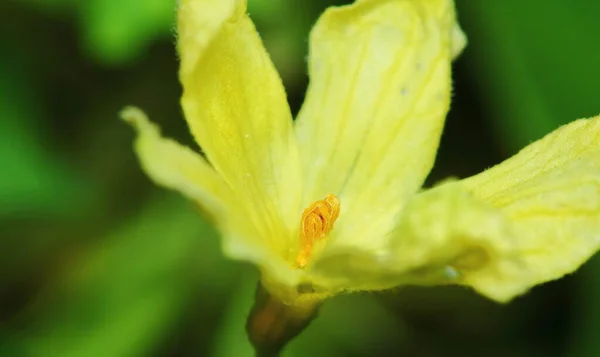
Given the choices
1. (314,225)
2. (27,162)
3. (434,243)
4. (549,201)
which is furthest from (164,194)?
(434,243)

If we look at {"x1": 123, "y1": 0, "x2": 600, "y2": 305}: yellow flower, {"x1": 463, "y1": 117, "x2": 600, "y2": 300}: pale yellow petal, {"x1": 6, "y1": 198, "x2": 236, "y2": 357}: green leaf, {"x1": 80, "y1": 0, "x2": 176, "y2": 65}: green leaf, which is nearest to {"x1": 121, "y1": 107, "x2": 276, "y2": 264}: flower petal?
{"x1": 123, "y1": 0, "x2": 600, "y2": 305}: yellow flower

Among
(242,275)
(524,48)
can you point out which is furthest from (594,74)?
(242,275)

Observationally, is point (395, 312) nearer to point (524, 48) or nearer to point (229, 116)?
point (524, 48)

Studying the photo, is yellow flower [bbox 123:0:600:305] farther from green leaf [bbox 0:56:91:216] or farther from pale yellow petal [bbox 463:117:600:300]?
green leaf [bbox 0:56:91:216]

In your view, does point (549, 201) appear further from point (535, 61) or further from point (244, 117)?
point (535, 61)

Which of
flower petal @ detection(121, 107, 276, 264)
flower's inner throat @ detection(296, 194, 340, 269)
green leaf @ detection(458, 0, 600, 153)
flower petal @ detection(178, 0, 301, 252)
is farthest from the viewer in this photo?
green leaf @ detection(458, 0, 600, 153)

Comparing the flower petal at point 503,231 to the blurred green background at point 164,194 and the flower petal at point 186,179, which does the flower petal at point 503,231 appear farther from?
the blurred green background at point 164,194

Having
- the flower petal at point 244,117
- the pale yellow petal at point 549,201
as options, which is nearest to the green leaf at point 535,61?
the pale yellow petal at point 549,201
